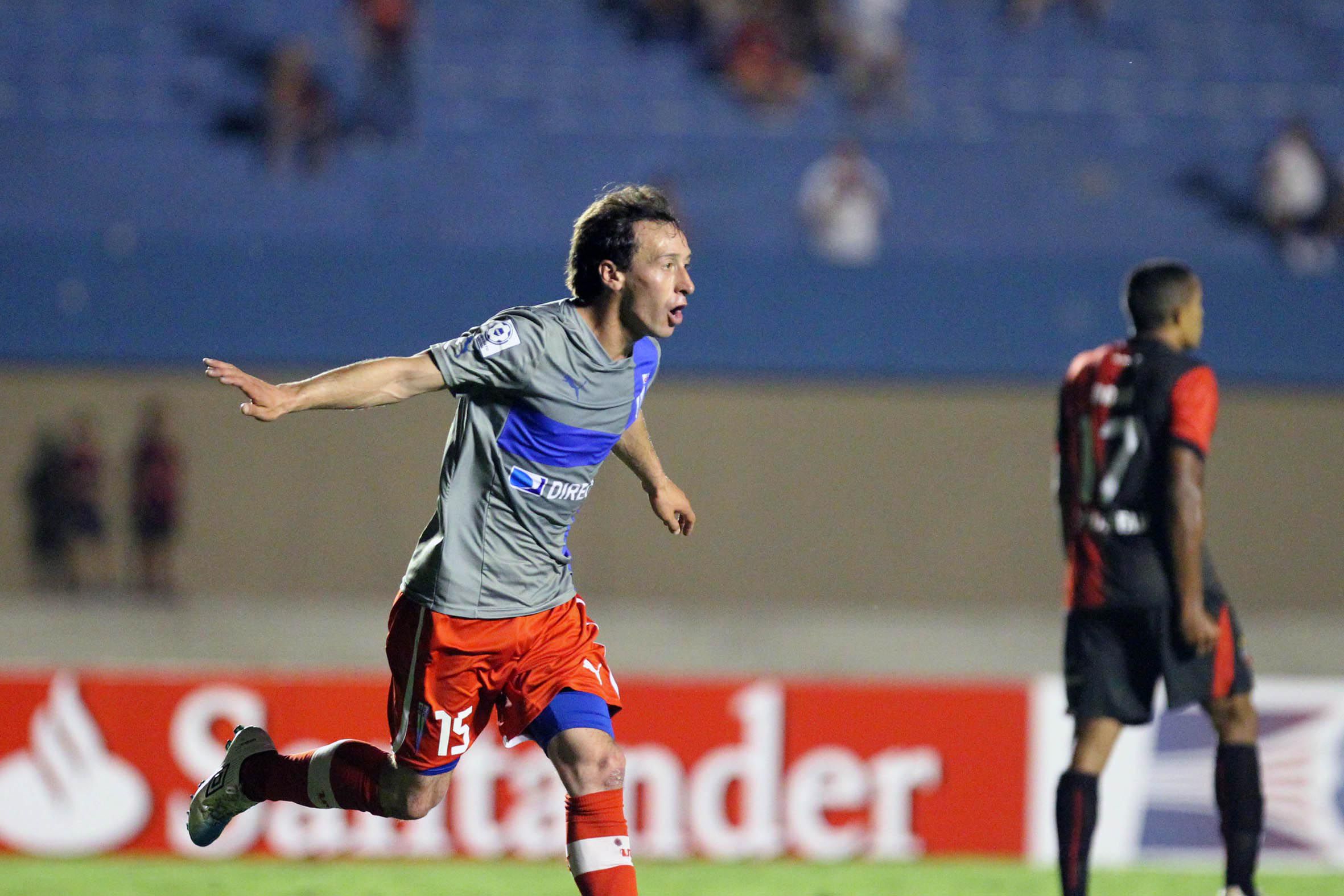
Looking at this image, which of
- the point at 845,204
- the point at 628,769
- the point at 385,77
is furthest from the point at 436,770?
the point at 385,77

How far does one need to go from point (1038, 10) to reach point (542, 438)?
1317 centimetres

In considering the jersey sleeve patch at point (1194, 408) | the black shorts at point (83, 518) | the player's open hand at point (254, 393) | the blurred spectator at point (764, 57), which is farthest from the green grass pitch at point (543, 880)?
the blurred spectator at point (764, 57)

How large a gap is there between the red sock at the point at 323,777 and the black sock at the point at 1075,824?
188cm

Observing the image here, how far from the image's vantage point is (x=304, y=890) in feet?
18.9

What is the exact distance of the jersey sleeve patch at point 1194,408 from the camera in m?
4.72

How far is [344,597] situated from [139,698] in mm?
7137

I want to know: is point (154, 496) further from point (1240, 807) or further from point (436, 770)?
point (1240, 807)

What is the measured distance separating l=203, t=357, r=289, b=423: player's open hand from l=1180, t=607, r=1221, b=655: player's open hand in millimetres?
2587

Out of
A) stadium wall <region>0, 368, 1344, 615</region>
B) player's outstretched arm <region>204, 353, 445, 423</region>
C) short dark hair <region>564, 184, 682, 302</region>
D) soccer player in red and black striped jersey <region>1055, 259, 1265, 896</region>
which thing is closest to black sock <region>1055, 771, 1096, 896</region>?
soccer player in red and black striped jersey <region>1055, 259, 1265, 896</region>

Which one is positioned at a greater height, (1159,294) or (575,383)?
(1159,294)

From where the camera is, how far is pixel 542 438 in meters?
4.07

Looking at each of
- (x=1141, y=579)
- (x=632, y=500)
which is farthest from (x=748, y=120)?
(x=1141, y=579)

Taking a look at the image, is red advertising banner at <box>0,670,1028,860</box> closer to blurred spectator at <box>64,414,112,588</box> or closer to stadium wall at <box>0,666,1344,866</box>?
stadium wall at <box>0,666,1344,866</box>

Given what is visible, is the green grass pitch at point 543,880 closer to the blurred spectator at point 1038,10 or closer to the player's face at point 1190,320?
the player's face at point 1190,320
